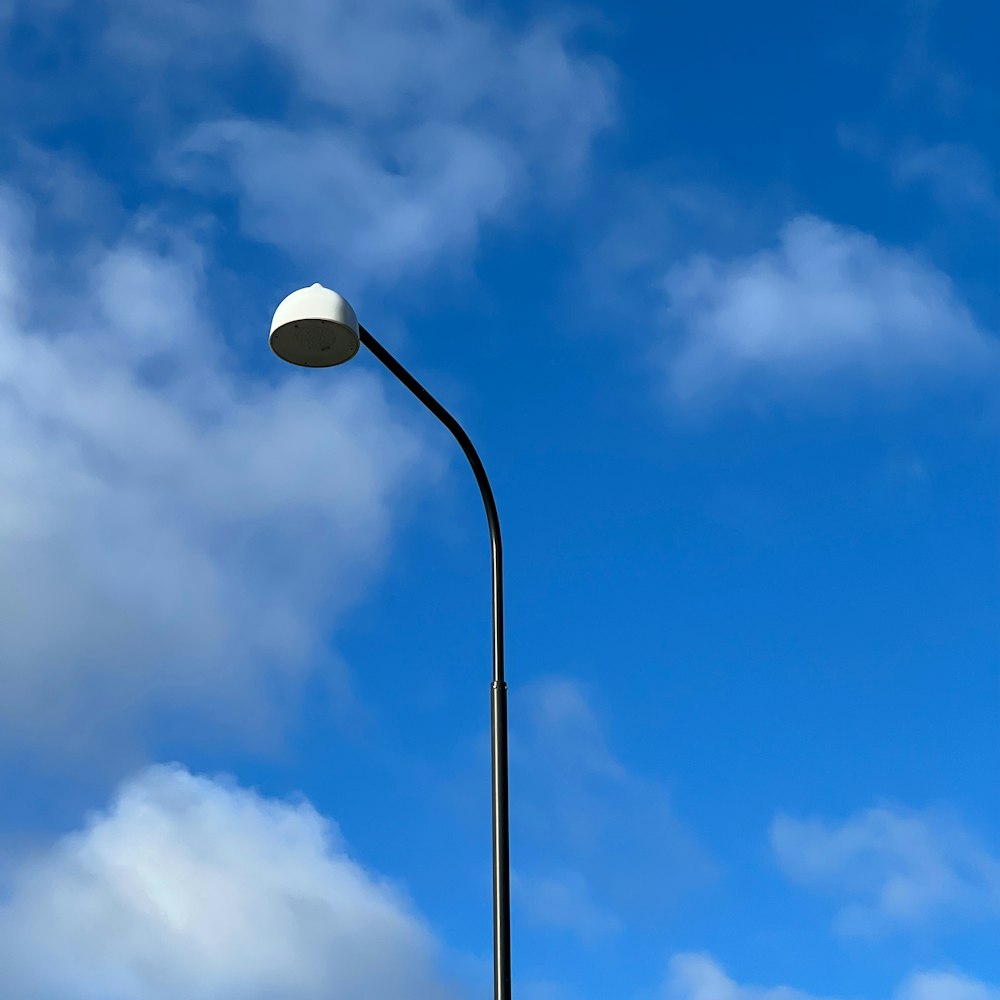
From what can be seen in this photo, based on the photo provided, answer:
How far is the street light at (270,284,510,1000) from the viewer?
529 inches

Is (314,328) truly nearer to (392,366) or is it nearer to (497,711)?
(392,366)

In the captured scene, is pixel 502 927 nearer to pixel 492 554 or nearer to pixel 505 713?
pixel 505 713

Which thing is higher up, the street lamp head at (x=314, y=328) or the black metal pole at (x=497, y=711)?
the street lamp head at (x=314, y=328)

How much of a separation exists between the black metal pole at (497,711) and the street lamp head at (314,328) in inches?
17.3

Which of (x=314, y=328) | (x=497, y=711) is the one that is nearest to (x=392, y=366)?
(x=314, y=328)

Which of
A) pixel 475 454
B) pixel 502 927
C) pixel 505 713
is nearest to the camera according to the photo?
pixel 502 927

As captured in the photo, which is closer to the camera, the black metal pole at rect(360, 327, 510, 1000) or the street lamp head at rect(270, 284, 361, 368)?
the black metal pole at rect(360, 327, 510, 1000)

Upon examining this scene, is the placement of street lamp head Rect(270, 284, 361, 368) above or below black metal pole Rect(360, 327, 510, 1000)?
above

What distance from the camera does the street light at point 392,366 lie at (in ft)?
44.1

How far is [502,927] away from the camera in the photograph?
1324cm

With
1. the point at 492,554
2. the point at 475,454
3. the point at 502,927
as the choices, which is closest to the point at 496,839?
the point at 502,927

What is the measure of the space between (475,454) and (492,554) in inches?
37.6

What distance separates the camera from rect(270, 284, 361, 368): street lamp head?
46.6ft

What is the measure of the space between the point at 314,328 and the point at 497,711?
348 cm
